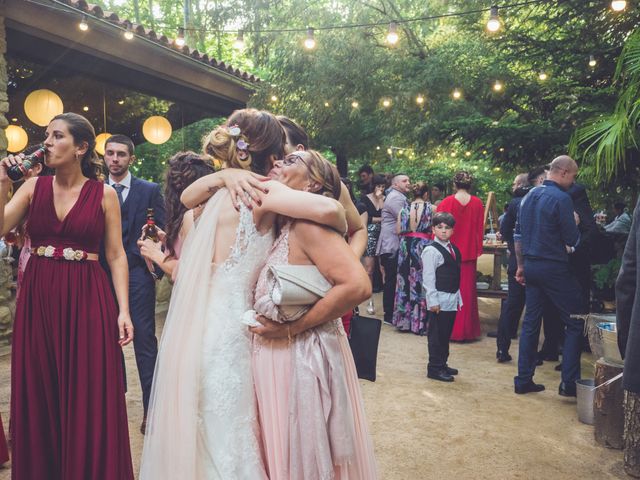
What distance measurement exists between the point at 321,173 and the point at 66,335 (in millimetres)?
1615

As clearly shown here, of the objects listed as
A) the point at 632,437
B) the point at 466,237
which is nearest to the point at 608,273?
the point at 466,237

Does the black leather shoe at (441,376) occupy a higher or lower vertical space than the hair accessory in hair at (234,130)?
lower

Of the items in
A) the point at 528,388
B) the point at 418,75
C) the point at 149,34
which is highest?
the point at 418,75

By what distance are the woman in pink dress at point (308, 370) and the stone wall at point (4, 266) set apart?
202 inches

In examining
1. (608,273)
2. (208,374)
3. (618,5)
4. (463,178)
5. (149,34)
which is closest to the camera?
(208,374)

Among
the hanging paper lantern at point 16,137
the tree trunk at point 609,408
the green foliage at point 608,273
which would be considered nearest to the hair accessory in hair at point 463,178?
the green foliage at point 608,273

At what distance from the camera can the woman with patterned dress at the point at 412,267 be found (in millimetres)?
7312

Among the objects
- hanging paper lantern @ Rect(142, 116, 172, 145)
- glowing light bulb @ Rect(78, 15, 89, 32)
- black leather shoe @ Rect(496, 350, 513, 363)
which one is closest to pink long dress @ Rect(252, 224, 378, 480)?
black leather shoe @ Rect(496, 350, 513, 363)

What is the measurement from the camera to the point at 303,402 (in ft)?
6.26

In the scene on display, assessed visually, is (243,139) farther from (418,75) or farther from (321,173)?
(418,75)

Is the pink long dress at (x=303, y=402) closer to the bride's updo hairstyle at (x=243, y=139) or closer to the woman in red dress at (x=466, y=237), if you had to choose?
the bride's updo hairstyle at (x=243, y=139)

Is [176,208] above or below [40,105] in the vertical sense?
below

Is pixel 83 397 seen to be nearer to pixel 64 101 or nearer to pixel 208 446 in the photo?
pixel 208 446

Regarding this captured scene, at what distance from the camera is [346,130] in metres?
15.4
